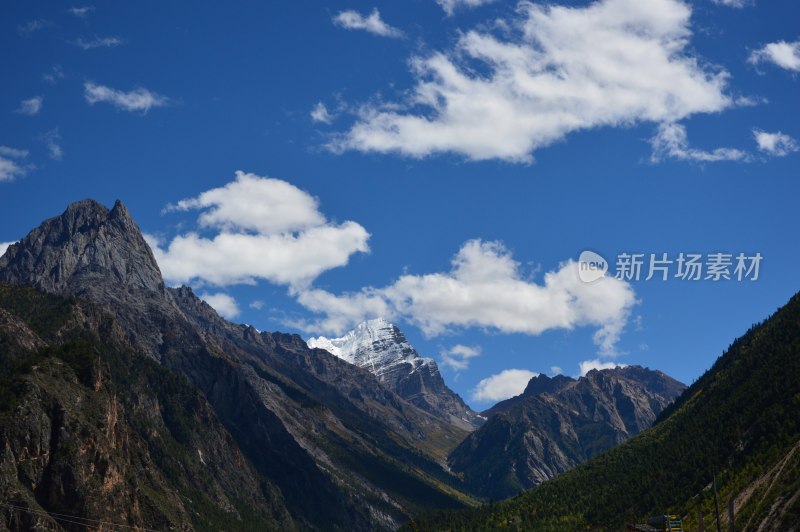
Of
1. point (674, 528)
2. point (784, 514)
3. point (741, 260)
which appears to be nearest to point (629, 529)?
point (674, 528)

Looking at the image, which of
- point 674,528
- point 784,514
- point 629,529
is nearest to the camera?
point 674,528

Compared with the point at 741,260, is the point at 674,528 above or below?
below

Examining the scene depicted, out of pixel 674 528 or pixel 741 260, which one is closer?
pixel 674 528

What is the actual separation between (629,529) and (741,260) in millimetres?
55845

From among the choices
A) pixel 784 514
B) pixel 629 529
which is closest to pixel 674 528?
pixel 629 529

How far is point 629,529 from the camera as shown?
574 feet

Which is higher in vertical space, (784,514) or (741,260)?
(741,260)

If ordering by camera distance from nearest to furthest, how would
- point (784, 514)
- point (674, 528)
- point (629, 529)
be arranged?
1. point (674, 528)
2. point (629, 529)
3. point (784, 514)

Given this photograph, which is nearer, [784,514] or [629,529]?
[629,529]

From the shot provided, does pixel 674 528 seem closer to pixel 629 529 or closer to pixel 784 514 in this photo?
pixel 629 529

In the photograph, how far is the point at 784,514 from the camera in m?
190

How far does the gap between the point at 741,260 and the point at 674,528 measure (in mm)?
53862

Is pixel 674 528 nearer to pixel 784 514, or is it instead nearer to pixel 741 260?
pixel 784 514

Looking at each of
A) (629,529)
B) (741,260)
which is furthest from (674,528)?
(741,260)
